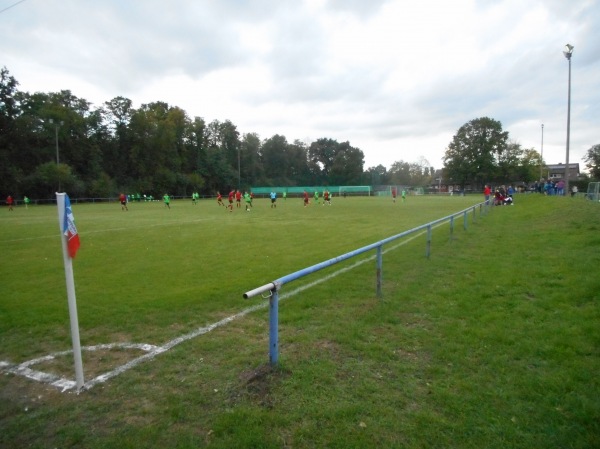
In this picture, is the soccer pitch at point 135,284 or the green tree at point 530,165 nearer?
the soccer pitch at point 135,284

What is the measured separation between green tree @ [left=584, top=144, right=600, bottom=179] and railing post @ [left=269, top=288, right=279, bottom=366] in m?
91.7

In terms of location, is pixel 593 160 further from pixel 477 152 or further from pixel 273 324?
pixel 273 324

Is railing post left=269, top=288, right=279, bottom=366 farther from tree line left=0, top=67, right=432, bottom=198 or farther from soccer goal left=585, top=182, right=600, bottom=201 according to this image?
tree line left=0, top=67, right=432, bottom=198

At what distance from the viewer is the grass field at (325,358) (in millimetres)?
2812

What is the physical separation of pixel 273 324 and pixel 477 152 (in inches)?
3978

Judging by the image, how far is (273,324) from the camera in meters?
3.59

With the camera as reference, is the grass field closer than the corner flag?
Yes

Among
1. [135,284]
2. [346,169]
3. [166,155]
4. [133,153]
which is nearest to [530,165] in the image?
[346,169]

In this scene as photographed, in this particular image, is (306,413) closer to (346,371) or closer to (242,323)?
(346,371)

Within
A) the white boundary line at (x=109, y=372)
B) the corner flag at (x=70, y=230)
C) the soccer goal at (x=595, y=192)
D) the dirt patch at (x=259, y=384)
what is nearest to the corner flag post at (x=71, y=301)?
the corner flag at (x=70, y=230)

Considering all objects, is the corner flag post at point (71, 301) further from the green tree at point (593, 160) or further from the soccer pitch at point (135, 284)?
the green tree at point (593, 160)

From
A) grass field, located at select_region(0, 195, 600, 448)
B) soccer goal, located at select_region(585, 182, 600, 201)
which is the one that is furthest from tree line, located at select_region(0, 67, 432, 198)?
soccer goal, located at select_region(585, 182, 600, 201)

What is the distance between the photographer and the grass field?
2.81m

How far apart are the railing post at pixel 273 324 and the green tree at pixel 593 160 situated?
301 feet
